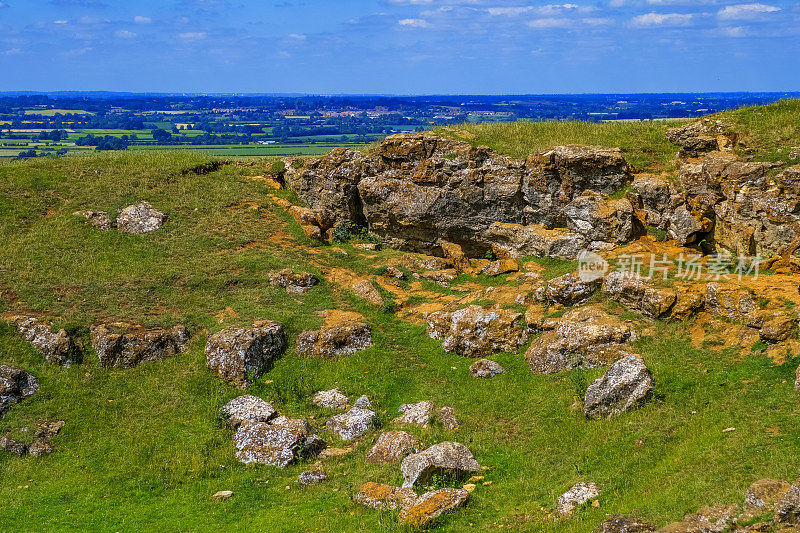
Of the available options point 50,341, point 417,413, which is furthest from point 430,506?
point 50,341

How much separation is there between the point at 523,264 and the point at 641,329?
8.65m

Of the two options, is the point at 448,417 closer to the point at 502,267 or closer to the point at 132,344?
the point at 502,267

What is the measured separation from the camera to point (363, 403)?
22.2 metres

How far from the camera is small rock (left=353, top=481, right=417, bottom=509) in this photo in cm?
1577

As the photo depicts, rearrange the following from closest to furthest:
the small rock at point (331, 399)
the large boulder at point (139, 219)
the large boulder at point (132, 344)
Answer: the small rock at point (331, 399), the large boulder at point (132, 344), the large boulder at point (139, 219)

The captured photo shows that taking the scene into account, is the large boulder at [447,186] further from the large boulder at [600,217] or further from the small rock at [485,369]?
the small rock at [485,369]

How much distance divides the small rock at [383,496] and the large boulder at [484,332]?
9.26m

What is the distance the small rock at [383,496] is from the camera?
15.8 m

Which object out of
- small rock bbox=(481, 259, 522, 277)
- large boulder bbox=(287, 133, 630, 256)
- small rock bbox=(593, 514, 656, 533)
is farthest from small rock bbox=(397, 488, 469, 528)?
large boulder bbox=(287, 133, 630, 256)

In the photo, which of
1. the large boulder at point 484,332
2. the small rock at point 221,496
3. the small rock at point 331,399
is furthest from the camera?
the large boulder at point 484,332

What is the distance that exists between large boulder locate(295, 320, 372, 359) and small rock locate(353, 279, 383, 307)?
10.2 ft

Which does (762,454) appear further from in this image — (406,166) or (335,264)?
(406,166)

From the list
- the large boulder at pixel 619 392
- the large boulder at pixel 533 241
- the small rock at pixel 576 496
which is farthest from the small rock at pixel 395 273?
the small rock at pixel 576 496

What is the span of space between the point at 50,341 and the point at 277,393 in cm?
932
